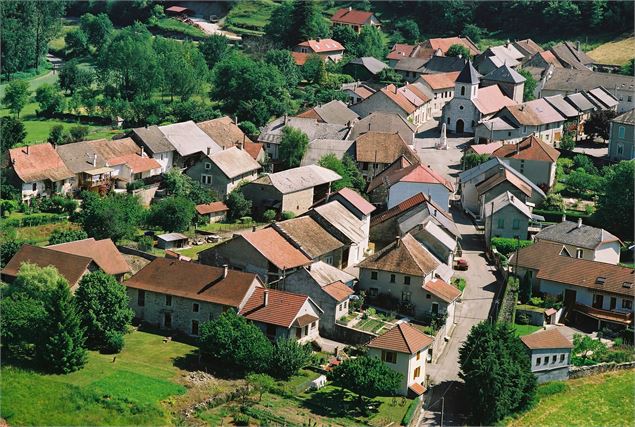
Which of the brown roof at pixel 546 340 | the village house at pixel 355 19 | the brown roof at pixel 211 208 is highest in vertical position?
the village house at pixel 355 19

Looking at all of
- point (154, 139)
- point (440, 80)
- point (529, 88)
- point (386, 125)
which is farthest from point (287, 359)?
point (529, 88)

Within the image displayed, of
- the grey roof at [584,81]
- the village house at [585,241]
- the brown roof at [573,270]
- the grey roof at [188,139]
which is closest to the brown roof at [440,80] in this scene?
the grey roof at [584,81]

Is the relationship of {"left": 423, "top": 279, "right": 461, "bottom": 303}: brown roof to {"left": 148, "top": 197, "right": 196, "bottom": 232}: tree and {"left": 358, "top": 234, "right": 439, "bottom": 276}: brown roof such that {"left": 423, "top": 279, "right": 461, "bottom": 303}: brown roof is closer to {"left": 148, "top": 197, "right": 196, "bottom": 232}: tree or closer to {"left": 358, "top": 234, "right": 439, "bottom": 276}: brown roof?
{"left": 358, "top": 234, "right": 439, "bottom": 276}: brown roof

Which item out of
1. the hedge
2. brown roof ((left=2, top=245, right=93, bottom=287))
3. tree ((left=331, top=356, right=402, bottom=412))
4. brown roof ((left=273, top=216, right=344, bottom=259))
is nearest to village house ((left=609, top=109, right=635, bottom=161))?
the hedge

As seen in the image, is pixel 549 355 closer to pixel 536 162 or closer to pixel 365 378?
pixel 365 378

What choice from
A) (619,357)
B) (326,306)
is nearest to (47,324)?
(326,306)

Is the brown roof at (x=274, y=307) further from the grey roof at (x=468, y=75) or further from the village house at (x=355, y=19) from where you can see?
the village house at (x=355, y=19)

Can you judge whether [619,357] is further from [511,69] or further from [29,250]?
[511,69]
